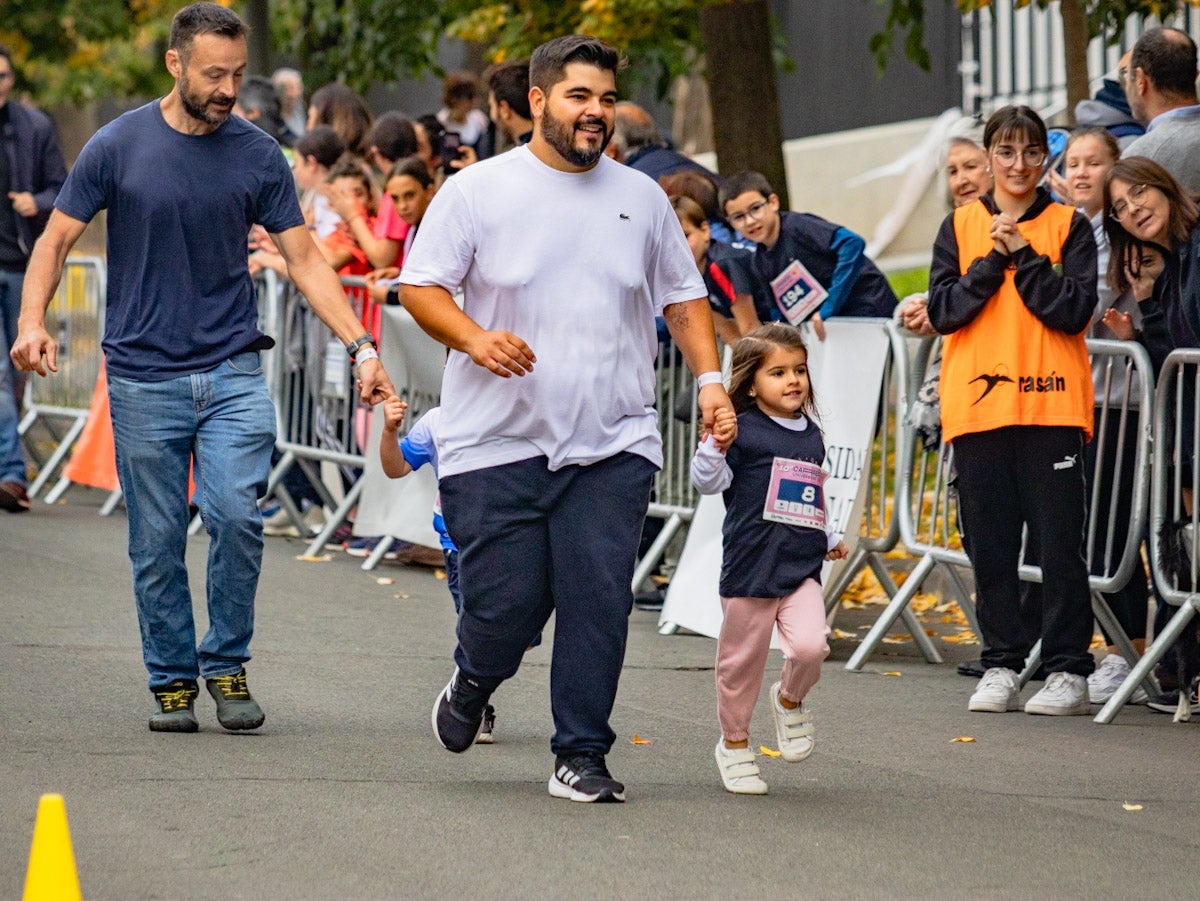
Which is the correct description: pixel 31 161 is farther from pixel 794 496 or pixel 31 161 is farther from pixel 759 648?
pixel 759 648

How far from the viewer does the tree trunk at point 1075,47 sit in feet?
36.3

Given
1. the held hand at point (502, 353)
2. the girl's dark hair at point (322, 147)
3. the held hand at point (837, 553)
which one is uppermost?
the girl's dark hair at point (322, 147)

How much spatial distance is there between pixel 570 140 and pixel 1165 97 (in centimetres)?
358

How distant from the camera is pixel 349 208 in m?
10.9

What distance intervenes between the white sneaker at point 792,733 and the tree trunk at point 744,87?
761 cm

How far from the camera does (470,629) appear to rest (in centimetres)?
579

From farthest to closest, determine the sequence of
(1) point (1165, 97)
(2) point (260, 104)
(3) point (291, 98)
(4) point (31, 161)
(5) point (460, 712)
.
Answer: (3) point (291, 98) → (2) point (260, 104) → (4) point (31, 161) → (1) point (1165, 97) → (5) point (460, 712)

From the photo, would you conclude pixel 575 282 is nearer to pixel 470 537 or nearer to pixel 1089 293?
pixel 470 537

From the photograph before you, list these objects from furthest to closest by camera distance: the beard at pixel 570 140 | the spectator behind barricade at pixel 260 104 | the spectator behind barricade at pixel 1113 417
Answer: the spectator behind barricade at pixel 260 104 < the spectator behind barricade at pixel 1113 417 < the beard at pixel 570 140

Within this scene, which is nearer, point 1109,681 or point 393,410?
point 393,410

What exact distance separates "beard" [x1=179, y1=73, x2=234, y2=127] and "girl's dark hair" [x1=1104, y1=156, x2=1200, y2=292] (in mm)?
2979

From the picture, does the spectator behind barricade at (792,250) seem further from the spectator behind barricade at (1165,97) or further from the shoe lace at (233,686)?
the shoe lace at (233,686)

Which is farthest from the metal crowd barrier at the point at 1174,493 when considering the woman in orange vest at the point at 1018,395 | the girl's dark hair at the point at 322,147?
the girl's dark hair at the point at 322,147

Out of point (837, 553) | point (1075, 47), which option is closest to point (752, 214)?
point (837, 553)
